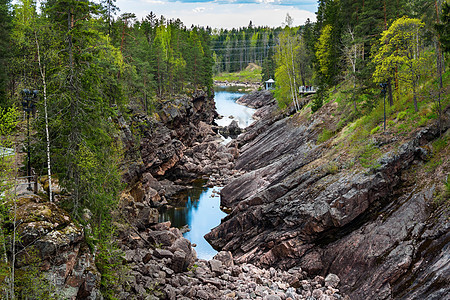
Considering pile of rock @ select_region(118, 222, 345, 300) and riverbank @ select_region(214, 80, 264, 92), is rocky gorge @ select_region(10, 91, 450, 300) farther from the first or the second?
riverbank @ select_region(214, 80, 264, 92)

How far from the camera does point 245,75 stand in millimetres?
178250

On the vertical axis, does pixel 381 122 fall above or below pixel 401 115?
below

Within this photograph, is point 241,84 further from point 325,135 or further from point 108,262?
point 108,262

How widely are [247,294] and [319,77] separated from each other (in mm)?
39815

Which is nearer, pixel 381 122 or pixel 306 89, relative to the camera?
pixel 381 122

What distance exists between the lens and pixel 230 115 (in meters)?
92.6

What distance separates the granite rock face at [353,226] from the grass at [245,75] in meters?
140

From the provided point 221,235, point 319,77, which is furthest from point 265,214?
point 319,77

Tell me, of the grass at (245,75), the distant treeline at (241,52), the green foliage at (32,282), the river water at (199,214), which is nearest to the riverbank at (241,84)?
the grass at (245,75)

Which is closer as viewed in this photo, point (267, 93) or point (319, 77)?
point (319, 77)

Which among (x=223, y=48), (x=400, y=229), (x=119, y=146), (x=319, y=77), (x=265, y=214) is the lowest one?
(x=265, y=214)

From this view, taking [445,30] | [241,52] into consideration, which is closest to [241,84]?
[241,52]

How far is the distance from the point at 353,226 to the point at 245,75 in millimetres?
161997

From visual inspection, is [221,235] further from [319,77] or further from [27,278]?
[319,77]
